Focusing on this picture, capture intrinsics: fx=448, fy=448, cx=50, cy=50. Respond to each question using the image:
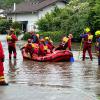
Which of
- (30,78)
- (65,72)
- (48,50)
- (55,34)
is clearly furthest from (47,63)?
(55,34)

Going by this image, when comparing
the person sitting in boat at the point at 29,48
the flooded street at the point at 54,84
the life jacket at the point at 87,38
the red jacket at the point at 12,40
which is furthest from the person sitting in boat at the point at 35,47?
the flooded street at the point at 54,84

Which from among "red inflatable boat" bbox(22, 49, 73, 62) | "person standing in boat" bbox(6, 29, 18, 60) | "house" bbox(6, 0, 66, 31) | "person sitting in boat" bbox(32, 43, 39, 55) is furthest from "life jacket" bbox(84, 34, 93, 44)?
"house" bbox(6, 0, 66, 31)

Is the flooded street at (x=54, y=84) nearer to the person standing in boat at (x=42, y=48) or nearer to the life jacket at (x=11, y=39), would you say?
the person standing in boat at (x=42, y=48)

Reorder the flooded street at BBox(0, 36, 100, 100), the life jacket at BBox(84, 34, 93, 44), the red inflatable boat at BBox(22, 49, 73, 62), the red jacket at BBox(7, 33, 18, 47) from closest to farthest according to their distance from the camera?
the flooded street at BBox(0, 36, 100, 100), the red inflatable boat at BBox(22, 49, 73, 62), the life jacket at BBox(84, 34, 93, 44), the red jacket at BBox(7, 33, 18, 47)

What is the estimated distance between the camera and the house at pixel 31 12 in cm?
7575

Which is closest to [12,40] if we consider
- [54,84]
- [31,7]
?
[54,84]

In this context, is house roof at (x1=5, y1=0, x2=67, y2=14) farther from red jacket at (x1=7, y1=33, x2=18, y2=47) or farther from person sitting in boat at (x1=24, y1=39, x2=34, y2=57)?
person sitting in boat at (x1=24, y1=39, x2=34, y2=57)

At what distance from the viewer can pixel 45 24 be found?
2304 inches

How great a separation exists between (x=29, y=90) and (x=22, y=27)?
68288 mm

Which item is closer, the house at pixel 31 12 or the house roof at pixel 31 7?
the house at pixel 31 12

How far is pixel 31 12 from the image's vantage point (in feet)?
252

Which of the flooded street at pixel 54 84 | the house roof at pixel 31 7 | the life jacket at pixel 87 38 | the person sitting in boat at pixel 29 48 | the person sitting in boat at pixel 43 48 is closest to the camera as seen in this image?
the flooded street at pixel 54 84

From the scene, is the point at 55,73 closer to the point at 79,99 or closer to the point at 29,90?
the point at 29,90

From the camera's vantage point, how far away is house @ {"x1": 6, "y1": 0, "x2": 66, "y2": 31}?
75750mm
